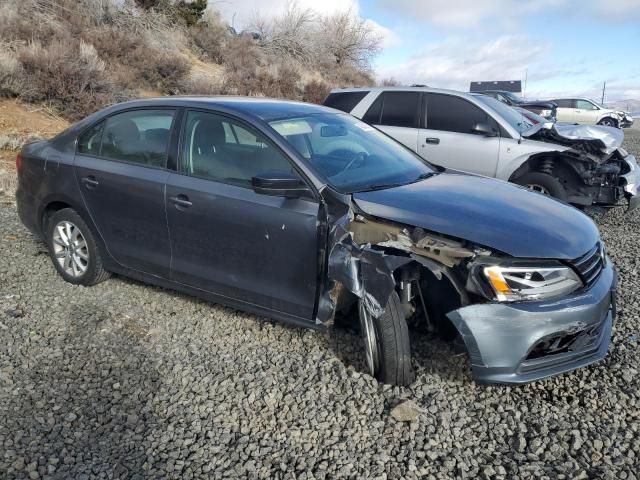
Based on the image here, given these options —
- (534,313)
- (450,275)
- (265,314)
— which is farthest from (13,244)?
(534,313)

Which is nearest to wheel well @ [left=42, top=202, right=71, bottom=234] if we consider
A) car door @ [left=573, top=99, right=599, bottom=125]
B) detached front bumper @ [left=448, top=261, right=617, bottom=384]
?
detached front bumper @ [left=448, top=261, right=617, bottom=384]

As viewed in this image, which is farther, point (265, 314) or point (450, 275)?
point (265, 314)

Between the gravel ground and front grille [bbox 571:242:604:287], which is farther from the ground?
front grille [bbox 571:242:604:287]

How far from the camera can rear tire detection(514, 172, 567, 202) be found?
6871 millimetres

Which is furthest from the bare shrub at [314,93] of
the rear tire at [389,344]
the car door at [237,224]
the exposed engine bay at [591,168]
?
the rear tire at [389,344]

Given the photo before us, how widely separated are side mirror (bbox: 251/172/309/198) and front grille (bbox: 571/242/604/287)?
1.60 metres

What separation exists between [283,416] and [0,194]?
654cm

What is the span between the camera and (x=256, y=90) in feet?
64.0

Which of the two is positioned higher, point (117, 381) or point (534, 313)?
point (534, 313)

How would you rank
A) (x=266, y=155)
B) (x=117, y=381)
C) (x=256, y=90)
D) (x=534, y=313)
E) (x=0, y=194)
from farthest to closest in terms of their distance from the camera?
(x=256, y=90), (x=0, y=194), (x=266, y=155), (x=117, y=381), (x=534, y=313)

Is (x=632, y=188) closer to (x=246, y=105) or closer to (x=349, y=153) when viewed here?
(x=349, y=153)

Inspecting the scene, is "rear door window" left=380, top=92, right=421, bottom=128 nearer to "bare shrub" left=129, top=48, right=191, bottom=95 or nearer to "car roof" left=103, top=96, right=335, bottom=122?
"car roof" left=103, top=96, right=335, bottom=122

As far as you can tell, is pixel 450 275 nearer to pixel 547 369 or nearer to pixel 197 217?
pixel 547 369

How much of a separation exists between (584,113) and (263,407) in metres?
30.5
